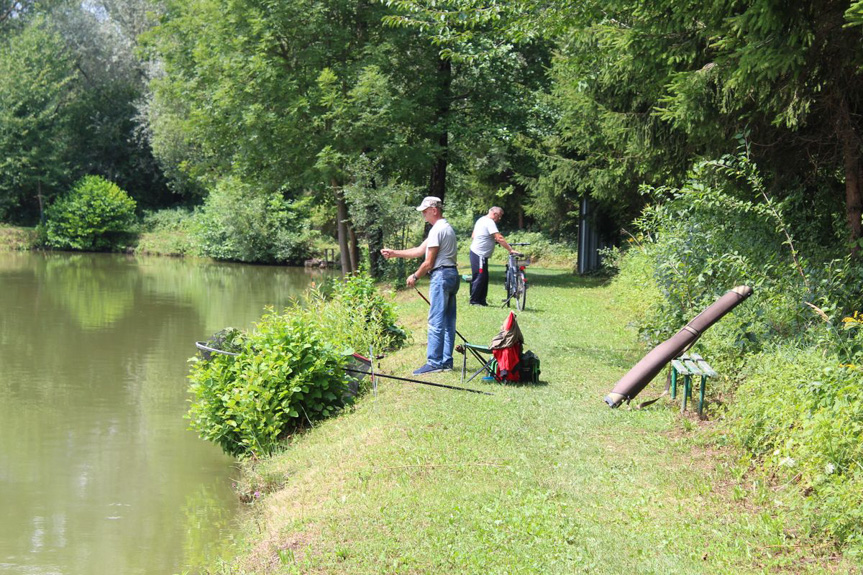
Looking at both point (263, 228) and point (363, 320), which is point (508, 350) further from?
point (263, 228)

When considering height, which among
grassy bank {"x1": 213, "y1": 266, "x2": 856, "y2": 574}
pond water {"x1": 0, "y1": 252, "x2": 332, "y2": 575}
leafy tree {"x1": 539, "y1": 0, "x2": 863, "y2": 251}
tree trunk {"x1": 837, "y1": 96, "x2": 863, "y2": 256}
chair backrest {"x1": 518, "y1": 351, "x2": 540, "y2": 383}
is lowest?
pond water {"x1": 0, "y1": 252, "x2": 332, "y2": 575}

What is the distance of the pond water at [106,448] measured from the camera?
302 inches

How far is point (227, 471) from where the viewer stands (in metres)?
A: 9.81

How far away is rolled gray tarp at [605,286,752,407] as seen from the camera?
22.3 feet

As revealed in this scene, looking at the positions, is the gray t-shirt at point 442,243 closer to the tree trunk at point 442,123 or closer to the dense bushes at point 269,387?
the dense bushes at point 269,387

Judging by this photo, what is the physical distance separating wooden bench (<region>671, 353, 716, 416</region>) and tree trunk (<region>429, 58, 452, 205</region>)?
17.0m

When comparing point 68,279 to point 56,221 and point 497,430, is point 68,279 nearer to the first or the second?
point 56,221

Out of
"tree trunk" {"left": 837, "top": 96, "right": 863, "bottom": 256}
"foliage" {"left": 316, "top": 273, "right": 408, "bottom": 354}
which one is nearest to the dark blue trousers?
"foliage" {"left": 316, "top": 273, "right": 408, "bottom": 354}

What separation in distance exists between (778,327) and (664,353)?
1.72 meters

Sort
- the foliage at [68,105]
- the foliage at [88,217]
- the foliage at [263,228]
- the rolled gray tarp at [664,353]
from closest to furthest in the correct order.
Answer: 1. the rolled gray tarp at [664,353]
2. the foliage at [263,228]
3. the foliage at [88,217]
4. the foliage at [68,105]

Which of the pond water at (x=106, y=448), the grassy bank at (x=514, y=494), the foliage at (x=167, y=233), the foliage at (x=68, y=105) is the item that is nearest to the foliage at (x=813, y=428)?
the grassy bank at (x=514, y=494)

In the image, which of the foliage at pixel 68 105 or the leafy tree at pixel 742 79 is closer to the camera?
the leafy tree at pixel 742 79

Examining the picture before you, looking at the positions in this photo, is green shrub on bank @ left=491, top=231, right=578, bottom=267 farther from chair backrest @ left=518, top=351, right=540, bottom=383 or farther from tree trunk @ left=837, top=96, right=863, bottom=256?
tree trunk @ left=837, top=96, right=863, bottom=256

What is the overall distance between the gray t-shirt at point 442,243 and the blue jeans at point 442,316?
0.10 meters
